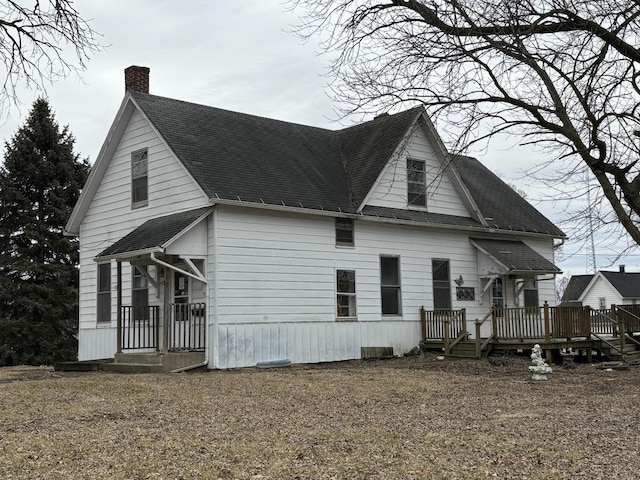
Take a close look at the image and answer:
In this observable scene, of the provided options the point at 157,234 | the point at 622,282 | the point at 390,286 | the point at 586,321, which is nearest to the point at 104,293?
the point at 157,234

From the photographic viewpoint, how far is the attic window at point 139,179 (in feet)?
65.0

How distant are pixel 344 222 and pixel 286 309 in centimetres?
296

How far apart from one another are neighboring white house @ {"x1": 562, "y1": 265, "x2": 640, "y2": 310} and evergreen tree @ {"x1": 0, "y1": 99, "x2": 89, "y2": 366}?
38919mm

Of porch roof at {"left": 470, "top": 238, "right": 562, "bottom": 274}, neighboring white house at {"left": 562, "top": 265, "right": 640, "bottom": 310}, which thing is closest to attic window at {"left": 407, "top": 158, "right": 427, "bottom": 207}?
porch roof at {"left": 470, "top": 238, "right": 562, "bottom": 274}

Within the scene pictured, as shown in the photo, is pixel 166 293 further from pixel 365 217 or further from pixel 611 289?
pixel 611 289

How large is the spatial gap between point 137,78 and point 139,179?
10.3ft

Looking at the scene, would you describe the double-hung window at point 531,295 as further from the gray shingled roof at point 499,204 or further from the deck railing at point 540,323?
the deck railing at point 540,323

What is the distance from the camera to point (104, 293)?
2112cm

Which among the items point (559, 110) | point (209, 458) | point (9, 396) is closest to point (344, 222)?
point (559, 110)

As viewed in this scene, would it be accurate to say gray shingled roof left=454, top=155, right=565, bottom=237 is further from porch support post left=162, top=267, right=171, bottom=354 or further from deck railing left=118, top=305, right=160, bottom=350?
deck railing left=118, top=305, right=160, bottom=350

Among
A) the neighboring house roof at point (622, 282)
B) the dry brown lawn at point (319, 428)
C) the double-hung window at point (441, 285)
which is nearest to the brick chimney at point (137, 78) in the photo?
the dry brown lawn at point (319, 428)

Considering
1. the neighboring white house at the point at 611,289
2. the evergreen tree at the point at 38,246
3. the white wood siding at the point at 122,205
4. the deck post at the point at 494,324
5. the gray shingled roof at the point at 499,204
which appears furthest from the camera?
→ the neighboring white house at the point at 611,289

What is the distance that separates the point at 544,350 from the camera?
19.1 metres

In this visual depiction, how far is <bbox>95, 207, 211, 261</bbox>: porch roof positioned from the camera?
1655 cm
